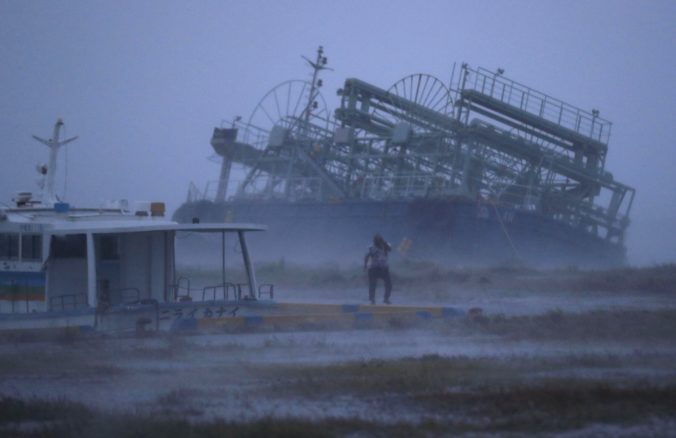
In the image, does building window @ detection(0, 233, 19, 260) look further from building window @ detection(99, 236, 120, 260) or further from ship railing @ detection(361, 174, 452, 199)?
ship railing @ detection(361, 174, 452, 199)

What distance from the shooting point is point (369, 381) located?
851 cm

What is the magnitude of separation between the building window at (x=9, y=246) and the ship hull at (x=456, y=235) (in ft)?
77.8

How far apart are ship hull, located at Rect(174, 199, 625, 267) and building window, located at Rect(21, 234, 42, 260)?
2361cm

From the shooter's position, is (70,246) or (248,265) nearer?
(70,246)

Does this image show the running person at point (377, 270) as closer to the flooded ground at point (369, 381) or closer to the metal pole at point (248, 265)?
the metal pole at point (248, 265)

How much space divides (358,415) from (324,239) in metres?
35.8

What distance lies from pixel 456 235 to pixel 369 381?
29938mm

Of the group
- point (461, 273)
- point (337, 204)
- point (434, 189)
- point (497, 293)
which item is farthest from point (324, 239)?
point (497, 293)

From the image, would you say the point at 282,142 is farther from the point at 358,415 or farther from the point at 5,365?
the point at 358,415

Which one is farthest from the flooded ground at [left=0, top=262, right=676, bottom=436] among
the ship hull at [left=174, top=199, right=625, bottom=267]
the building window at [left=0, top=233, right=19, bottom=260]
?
the ship hull at [left=174, top=199, right=625, bottom=267]

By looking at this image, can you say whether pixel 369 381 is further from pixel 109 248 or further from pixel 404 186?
pixel 404 186

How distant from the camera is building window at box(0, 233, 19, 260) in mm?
13844

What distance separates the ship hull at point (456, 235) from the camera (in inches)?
1485

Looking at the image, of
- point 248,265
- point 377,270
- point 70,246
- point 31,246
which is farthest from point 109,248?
point 377,270
